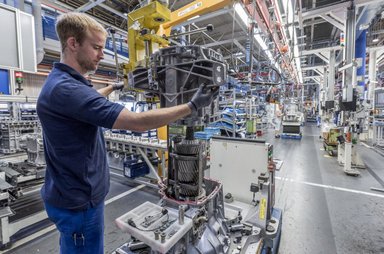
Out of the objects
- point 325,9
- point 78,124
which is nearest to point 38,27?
point 78,124

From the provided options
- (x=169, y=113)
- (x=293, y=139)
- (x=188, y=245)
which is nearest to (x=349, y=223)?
(x=188, y=245)

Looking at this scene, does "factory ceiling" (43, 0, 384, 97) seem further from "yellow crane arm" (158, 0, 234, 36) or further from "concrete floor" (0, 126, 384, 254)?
"concrete floor" (0, 126, 384, 254)

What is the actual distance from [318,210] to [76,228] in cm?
270

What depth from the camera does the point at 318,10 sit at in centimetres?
466

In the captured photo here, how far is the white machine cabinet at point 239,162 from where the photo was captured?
6.40 feet

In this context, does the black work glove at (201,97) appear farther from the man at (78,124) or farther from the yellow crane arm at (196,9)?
the yellow crane arm at (196,9)

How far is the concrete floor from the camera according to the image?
6.11 feet

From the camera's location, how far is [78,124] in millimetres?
841

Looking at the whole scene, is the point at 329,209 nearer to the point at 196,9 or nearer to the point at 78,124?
the point at 78,124

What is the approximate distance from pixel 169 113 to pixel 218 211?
0.82m

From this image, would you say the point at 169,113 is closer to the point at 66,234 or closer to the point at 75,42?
the point at 75,42

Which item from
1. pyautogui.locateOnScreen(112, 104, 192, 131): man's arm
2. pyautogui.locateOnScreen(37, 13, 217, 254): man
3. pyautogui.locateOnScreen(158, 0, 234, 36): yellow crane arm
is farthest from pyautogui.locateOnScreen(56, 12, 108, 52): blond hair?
pyautogui.locateOnScreen(158, 0, 234, 36): yellow crane arm

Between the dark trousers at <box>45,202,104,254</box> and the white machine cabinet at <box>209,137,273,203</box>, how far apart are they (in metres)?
1.48

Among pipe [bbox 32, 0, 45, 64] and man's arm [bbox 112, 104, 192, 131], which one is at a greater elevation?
pipe [bbox 32, 0, 45, 64]
